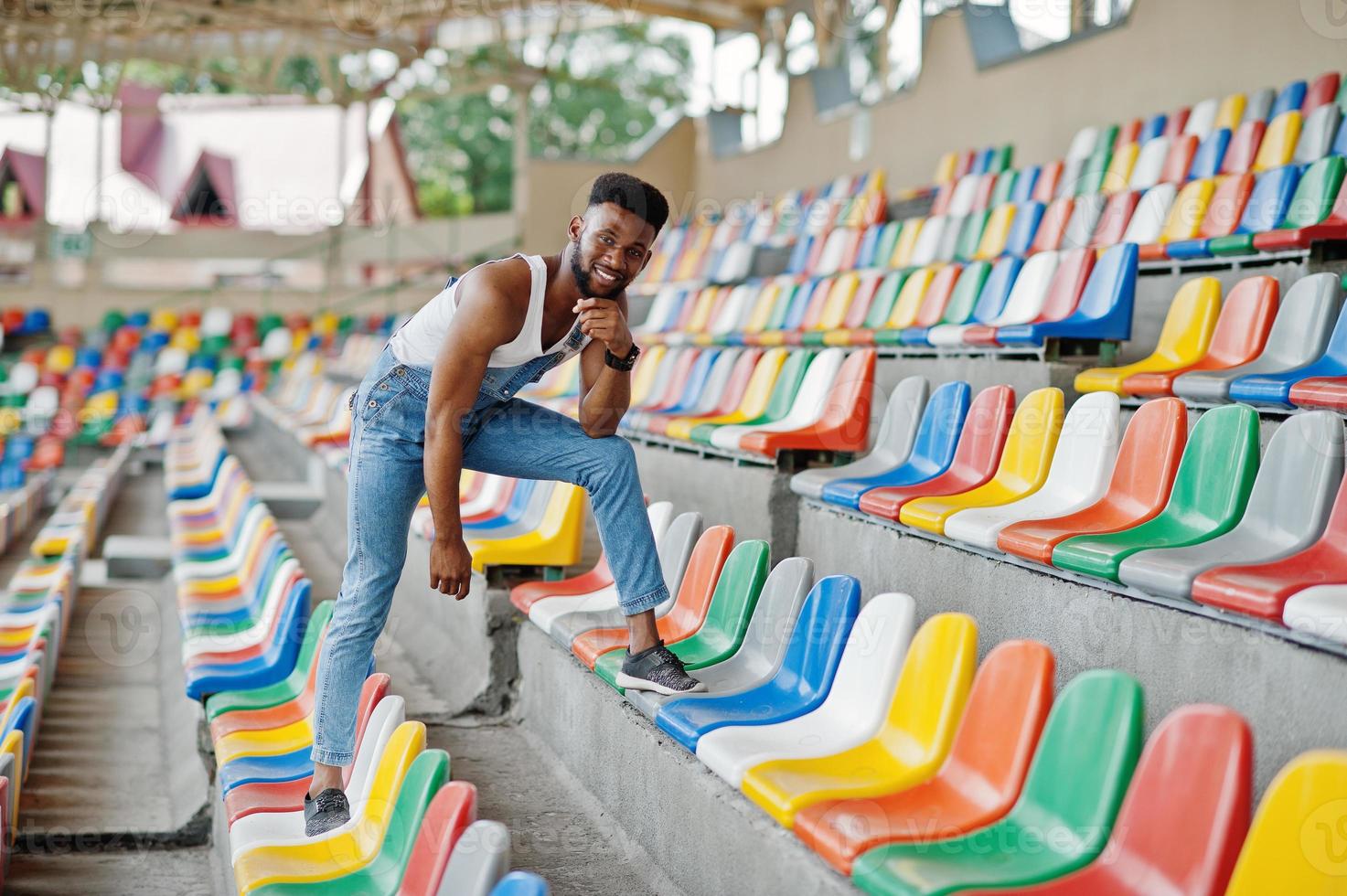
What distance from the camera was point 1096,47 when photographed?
20.5ft

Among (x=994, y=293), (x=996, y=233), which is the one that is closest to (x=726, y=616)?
(x=994, y=293)

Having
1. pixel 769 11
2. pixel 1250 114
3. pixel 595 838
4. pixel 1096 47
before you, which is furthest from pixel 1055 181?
pixel 769 11

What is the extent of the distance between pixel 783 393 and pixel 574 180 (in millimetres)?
8542

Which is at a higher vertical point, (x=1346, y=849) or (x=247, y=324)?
(x=247, y=324)

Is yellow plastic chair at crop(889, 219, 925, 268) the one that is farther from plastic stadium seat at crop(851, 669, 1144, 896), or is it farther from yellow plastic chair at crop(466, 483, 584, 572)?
plastic stadium seat at crop(851, 669, 1144, 896)

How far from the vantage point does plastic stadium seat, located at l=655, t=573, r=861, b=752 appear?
1.50 metres

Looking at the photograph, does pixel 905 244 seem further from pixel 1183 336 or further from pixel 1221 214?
pixel 1183 336

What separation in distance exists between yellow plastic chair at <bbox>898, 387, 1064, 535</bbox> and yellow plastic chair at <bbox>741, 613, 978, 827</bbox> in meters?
0.61

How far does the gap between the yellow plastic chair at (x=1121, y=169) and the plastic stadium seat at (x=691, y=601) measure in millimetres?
3166

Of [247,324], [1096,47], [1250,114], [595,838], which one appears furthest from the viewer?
[247,324]

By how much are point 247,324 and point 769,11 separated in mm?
5185

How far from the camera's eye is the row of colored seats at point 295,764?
124cm

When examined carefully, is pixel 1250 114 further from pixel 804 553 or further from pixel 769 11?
pixel 769 11
